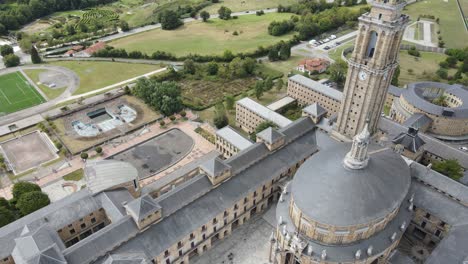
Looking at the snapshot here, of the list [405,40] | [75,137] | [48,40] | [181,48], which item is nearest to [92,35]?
[48,40]

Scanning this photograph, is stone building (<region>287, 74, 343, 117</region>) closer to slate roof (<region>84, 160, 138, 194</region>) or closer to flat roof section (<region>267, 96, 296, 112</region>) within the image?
flat roof section (<region>267, 96, 296, 112</region>)

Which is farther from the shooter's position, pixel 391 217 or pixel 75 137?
pixel 75 137

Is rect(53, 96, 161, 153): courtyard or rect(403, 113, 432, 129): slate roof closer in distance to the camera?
rect(403, 113, 432, 129): slate roof

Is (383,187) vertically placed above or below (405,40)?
above

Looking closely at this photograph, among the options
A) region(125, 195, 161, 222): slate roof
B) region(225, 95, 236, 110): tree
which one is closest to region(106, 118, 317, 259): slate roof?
region(125, 195, 161, 222): slate roof

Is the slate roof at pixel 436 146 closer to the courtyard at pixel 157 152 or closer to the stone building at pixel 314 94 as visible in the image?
the stone building at pixel 314 94

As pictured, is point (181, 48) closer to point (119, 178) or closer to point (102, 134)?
point (102, 134)

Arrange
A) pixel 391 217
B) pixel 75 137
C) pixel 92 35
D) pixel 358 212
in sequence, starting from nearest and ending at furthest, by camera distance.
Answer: pixel 358 212 < pixel 391 217 < pixel 75 137 < pixel 92 35

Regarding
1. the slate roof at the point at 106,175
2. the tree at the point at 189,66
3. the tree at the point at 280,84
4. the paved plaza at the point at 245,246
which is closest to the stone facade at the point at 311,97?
the tree at the point at 280,84
